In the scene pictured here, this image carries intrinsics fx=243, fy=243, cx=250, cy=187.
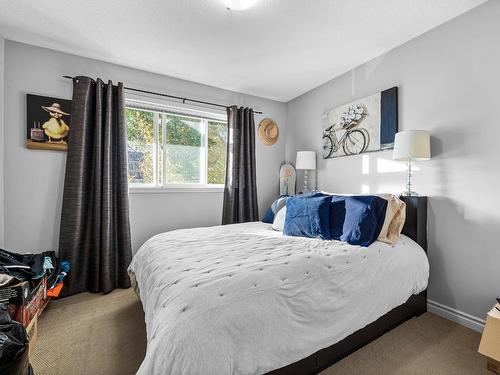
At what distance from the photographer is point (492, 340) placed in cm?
142

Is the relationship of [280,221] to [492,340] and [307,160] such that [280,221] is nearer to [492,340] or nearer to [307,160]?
[307,160]

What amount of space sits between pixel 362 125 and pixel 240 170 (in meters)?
1.58

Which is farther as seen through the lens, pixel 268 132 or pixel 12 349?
pixel 268 132

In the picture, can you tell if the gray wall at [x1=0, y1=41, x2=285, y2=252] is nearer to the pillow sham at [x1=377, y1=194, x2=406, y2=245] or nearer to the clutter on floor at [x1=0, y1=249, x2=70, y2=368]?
the clutter on floor at [x1=0, y1=249, x2=70, y2=368]

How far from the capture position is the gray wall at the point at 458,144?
1.80 metres

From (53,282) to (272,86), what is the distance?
10.7 ft

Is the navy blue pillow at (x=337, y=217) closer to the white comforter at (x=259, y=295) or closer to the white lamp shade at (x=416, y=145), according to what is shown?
the white comforter at (x=259, y=295)

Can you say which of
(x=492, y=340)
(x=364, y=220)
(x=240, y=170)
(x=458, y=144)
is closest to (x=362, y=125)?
(x=458, y=144)

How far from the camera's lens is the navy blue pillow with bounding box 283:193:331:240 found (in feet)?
6.63

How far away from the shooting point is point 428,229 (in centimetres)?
215

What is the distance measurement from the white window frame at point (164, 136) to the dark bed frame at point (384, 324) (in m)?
2.24

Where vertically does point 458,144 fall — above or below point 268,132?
below

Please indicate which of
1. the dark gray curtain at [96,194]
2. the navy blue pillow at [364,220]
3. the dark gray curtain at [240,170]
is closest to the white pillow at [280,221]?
the navy blue pillow at [364,220]

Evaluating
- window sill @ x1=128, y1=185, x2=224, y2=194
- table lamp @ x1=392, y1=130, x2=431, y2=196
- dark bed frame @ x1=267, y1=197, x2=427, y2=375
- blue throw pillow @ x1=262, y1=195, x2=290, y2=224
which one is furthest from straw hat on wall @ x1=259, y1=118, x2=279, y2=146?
dark bed frame @ x1=267, y1=197, x2=427, y2=375
